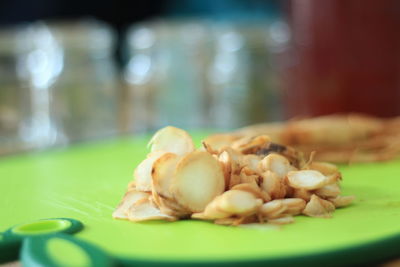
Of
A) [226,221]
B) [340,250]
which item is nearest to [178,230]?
[226,221]

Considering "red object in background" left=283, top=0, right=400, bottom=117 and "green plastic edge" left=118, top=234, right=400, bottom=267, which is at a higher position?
"red object in background" left=283, top=0, right=400, bottom=117

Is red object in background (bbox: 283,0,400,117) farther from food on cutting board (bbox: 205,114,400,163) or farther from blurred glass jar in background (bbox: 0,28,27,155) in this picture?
blurred glass jar in background (bbox: 0,28,27,155)

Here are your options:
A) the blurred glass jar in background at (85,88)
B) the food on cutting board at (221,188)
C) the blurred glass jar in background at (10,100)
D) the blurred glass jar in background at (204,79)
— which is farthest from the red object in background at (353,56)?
the food on cutting board at (221,188)

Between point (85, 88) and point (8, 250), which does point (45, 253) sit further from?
point (85, 88)

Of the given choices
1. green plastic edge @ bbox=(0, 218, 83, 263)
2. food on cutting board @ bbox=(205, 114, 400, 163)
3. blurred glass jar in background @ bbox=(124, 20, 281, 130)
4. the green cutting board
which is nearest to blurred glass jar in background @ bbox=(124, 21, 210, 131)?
blurred glass jar in background @ bbox=(124, 20, 281, 130)

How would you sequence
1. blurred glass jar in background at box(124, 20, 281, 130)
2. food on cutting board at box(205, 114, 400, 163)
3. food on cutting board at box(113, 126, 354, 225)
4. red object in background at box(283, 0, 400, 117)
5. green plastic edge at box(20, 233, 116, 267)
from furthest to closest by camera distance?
blurred glass jar in background at box(124, 20, 281, 130) → red object in background at box(283, 0, 400, 117) → food on cutting board at box(205, 114, 400, 163) → food on cutting board at box(113, 126, 354, 225) → green plastic edge at box(20, 233, 116, 267)

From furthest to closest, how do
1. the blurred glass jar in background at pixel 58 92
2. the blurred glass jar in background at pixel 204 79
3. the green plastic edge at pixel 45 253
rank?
the blurred glass jar in background at pixel 204 79
the blurred glass jar in background at pixel 58 92
the green plastic edge at pixel 45 253

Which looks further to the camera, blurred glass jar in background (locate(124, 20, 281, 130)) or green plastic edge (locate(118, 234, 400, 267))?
blurred glass jar in background (locate(124, 20, 281, 130))

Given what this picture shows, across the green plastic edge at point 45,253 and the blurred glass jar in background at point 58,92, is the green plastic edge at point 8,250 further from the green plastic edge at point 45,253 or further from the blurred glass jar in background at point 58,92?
the blurred glass jar in background at point 58,92
